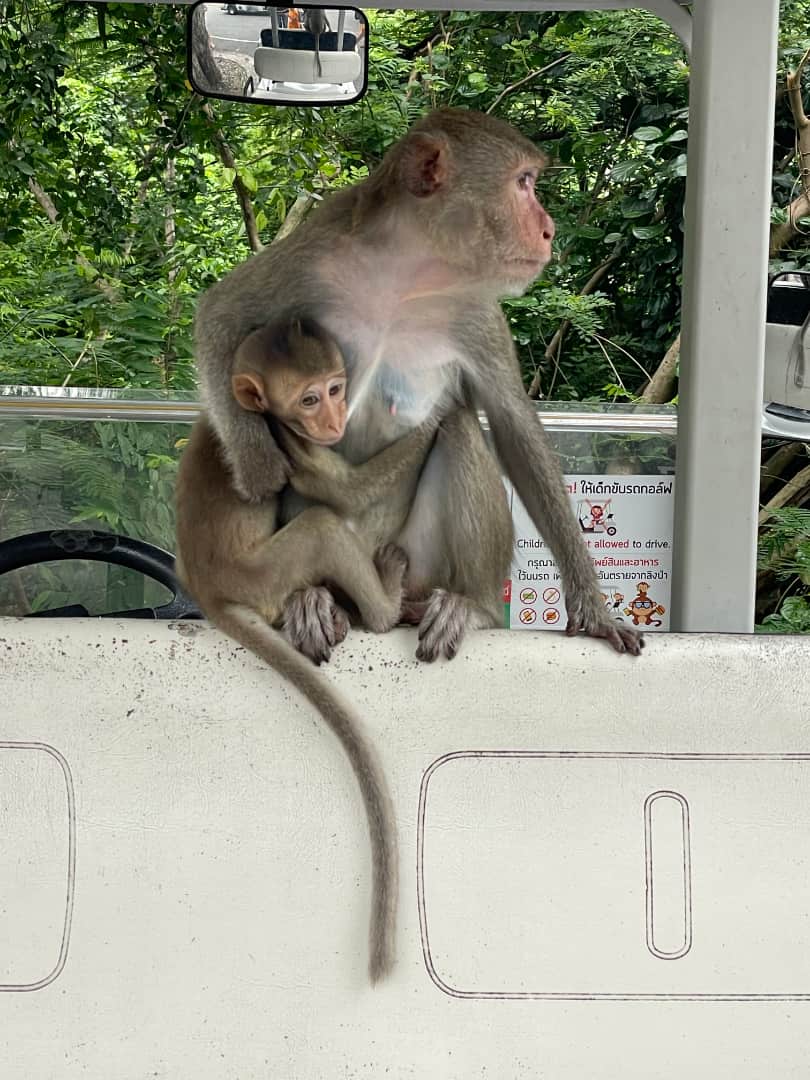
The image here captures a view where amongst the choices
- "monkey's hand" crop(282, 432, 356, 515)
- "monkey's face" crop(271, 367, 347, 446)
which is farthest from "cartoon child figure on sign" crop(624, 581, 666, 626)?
"monkey's face" crop(271, 367, 347, 446)

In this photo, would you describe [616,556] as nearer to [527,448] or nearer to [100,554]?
[527,448]

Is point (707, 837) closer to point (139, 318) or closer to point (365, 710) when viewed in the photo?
point (365, 710)

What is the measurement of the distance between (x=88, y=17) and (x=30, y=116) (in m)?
1.79

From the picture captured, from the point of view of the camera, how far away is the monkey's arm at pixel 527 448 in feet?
7.34

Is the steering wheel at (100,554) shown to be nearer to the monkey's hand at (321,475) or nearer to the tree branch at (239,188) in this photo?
the monkey's hand at (321,475)

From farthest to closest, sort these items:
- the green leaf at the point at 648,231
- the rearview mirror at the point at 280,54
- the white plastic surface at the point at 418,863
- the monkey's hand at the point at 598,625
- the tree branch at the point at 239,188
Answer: the tree branch at the point at 239,188 < the green leaf at the point at 648,231 < the rearview mirror at the point at 280,54 < the monkey's hand at the point at 598,625 < the white plastic surface at the point at 418,863

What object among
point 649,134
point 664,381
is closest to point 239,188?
point 649,134

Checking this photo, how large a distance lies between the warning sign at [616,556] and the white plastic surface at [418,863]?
1667 mm

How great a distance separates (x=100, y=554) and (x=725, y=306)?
121 centimetres

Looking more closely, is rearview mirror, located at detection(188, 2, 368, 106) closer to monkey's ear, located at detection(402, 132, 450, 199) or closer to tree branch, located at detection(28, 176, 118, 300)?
monkey's ear, located at detection(402, 132, 450, 199)

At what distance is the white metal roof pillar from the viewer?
2.07m

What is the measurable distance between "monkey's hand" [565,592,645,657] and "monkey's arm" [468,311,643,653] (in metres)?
0.04

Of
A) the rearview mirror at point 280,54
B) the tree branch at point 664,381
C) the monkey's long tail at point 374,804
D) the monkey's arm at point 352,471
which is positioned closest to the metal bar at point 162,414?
the rearview mirror at point 280,54

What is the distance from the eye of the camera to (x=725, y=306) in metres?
2.10
